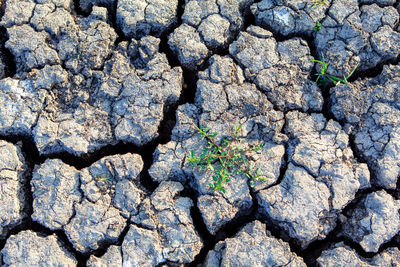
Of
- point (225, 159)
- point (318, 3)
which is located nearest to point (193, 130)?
point (225, 159)

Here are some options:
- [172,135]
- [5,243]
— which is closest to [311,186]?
[172,135]

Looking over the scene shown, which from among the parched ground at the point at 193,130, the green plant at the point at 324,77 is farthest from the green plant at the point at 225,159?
the green plant at the point at 324,77

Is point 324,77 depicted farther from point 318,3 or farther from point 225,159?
point 225,159

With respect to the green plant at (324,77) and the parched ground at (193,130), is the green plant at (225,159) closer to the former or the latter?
the parched ground at (193,130)

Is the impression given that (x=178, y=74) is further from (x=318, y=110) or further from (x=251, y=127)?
(x=318, y=110)

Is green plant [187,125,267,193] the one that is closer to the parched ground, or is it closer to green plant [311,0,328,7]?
the parched ground

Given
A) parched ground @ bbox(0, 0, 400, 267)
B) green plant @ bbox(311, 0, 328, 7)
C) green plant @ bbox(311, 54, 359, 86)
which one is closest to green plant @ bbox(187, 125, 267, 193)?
parched ground @ bbox(0, 0, 400, 267)

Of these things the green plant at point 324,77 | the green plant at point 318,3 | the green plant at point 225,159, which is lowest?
the green plant at point 225,159
